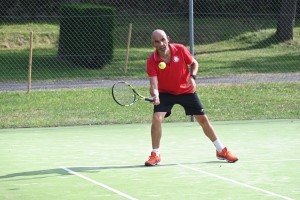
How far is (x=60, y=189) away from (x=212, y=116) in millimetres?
7066

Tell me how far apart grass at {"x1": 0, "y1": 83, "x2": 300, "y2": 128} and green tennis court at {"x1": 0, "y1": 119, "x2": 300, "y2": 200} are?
936mm

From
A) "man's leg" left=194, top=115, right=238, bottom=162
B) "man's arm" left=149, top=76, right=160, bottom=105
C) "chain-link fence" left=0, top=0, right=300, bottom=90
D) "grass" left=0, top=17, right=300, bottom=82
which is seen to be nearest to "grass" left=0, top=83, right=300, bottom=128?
"chain-link fence" left=0, top=0, right=300, bottom=90

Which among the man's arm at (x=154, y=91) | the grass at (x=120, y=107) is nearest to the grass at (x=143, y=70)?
the grass at (x=120, y=107)

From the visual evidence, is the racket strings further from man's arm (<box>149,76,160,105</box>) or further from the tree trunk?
the tree trunk

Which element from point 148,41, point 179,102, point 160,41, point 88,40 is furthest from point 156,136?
point 148,41

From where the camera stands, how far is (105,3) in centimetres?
2950

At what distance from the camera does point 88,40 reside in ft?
72.5

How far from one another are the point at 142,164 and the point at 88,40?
1304 centimetres

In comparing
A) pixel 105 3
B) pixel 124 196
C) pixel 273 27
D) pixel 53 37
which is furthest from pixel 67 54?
pixel 124 196

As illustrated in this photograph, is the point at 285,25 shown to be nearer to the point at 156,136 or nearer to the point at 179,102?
the point at 179,102

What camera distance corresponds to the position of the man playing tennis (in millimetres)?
9156

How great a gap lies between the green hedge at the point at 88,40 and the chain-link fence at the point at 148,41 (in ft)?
0.17

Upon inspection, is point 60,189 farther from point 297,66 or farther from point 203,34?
point 203,34

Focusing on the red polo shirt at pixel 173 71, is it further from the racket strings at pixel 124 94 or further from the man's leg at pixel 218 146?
the racket strings at pixel 124 94
